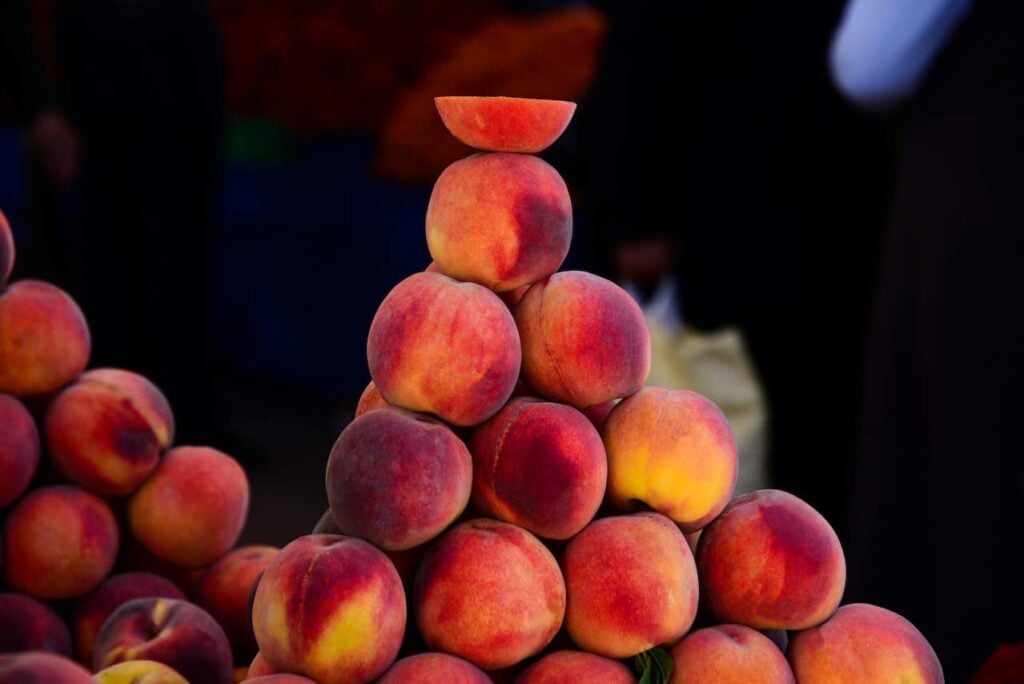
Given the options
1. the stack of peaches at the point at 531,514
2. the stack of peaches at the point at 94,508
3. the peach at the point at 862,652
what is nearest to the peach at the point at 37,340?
the stack of peaches at the point at 94,508

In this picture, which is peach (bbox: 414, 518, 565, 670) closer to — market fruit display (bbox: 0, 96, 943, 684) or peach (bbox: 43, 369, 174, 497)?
market fruit display (bbox: 0, 96, 943, 684)

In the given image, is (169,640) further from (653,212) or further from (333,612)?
(653,212)

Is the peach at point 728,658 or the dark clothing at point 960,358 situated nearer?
the peach at point 728,658

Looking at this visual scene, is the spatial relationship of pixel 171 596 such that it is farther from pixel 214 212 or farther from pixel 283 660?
pixel 214 212

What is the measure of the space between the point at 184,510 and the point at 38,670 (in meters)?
0.32

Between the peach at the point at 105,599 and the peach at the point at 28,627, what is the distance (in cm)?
2

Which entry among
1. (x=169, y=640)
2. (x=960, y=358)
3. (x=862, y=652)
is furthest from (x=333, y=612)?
(x=960, y=358)

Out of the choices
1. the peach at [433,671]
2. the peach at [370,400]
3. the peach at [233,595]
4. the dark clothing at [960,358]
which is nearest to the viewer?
the peach at [433,671]

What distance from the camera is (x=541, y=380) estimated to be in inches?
22.2

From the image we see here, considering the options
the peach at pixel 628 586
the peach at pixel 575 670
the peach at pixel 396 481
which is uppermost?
the peach at pixel 396 481

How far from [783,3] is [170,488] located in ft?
4.70

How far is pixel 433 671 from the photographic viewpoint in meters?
0.48

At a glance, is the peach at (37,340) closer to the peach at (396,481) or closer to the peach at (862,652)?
the peach at (396,481)

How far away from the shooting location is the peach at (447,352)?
0.52 meters
